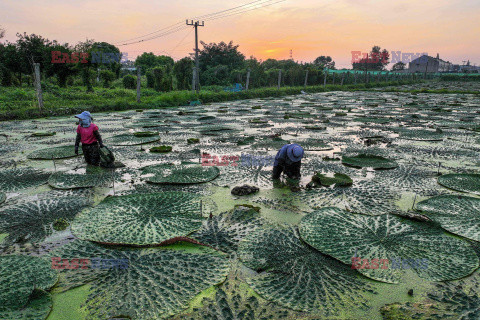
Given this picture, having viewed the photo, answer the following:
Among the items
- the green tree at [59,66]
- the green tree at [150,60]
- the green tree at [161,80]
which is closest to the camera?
the green tree at [59,66]

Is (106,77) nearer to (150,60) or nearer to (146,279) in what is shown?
(150,60)

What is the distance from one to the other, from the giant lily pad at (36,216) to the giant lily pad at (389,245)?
2055 millimetres

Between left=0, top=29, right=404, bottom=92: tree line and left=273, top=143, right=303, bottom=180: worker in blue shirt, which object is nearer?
left=273, top=143, right=303, bottom=180: worker in blue shirt

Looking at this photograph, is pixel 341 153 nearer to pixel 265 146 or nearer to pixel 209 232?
pixel 265 146

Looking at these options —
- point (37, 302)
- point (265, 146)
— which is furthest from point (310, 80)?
point (37, 302)

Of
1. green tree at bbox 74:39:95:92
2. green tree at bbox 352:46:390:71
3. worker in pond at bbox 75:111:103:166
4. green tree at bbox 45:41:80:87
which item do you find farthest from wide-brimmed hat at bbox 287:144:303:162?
green tree at bbox 352:46:390:71

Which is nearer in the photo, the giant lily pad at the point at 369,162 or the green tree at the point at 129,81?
the giant lily pad at the point at 369,162

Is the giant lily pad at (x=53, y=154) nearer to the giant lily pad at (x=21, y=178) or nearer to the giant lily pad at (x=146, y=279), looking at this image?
the giant lily pad at (x=21, y=178)

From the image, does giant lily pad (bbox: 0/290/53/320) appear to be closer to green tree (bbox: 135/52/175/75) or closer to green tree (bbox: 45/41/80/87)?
A: green tree (bbox: 45/41/80/87)

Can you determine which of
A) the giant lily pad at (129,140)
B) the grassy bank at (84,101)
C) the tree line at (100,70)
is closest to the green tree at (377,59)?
the tree line at (100,70)

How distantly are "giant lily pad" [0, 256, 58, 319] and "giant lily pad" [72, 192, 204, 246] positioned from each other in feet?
1.22

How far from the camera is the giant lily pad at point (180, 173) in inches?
132

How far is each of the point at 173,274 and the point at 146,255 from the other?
296mm

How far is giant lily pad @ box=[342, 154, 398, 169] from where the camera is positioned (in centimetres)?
387
